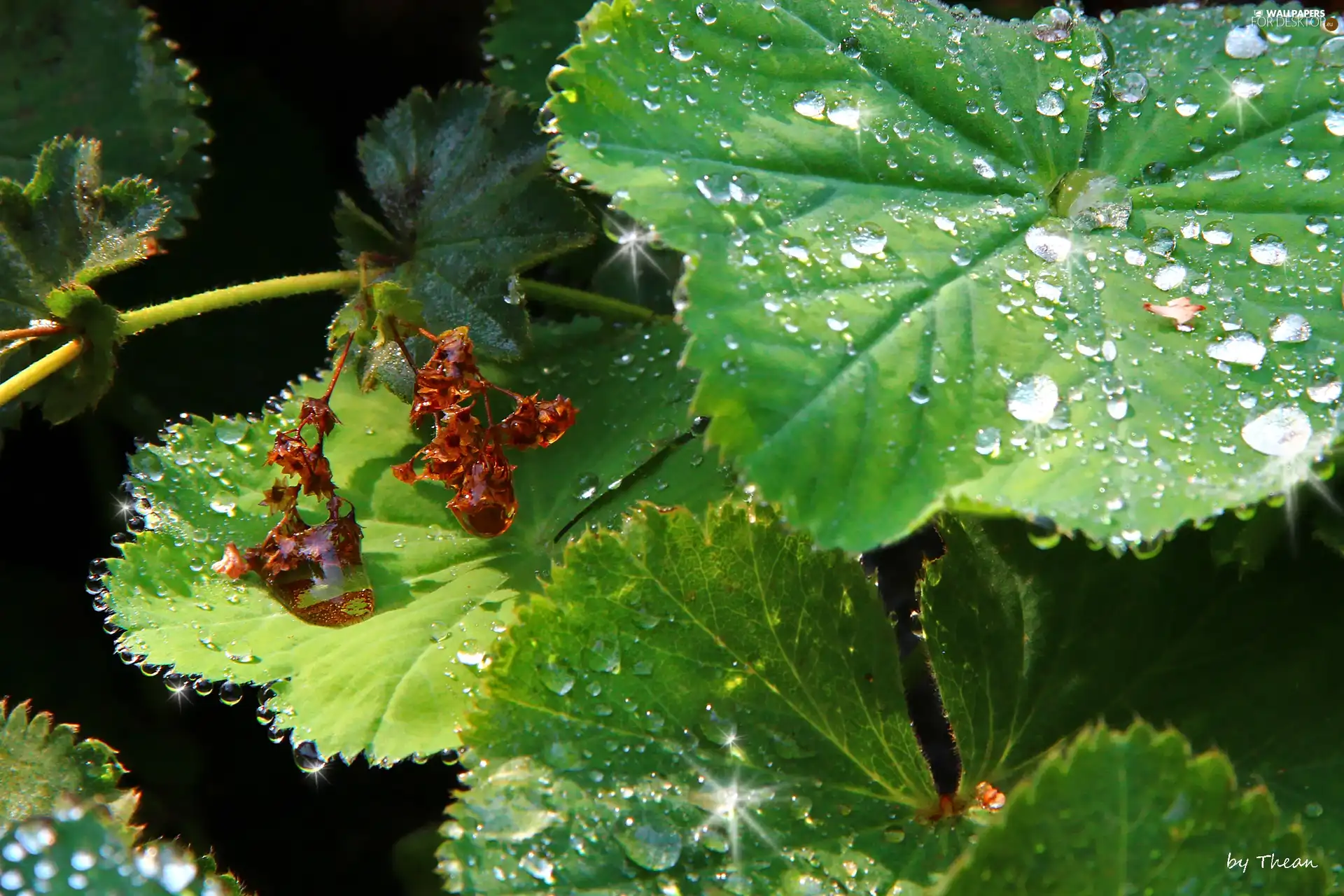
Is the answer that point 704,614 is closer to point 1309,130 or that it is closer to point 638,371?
point 638,371

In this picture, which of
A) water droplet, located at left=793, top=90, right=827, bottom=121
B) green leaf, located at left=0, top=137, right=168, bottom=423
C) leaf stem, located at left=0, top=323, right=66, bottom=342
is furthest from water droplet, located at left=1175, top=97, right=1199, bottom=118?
leaf stem, located at left=0, top=323, right=66, bottom=342

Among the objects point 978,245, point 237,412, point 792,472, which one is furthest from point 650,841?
point 237,412

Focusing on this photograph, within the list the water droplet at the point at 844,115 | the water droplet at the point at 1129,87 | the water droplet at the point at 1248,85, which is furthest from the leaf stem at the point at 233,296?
the water droplet at the point at 1248,85

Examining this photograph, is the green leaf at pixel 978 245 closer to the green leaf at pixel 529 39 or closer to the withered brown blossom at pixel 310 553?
the withered brown blossom at pixel 310 553

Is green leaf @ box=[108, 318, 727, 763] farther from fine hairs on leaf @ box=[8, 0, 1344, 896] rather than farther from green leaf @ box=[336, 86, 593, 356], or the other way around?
green leaf @ box=[336, 86, 593, 356]

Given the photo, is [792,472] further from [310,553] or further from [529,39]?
[529,39]

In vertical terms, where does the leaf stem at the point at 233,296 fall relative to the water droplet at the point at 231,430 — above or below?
above

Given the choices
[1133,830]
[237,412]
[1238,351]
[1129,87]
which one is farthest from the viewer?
[237,412]
